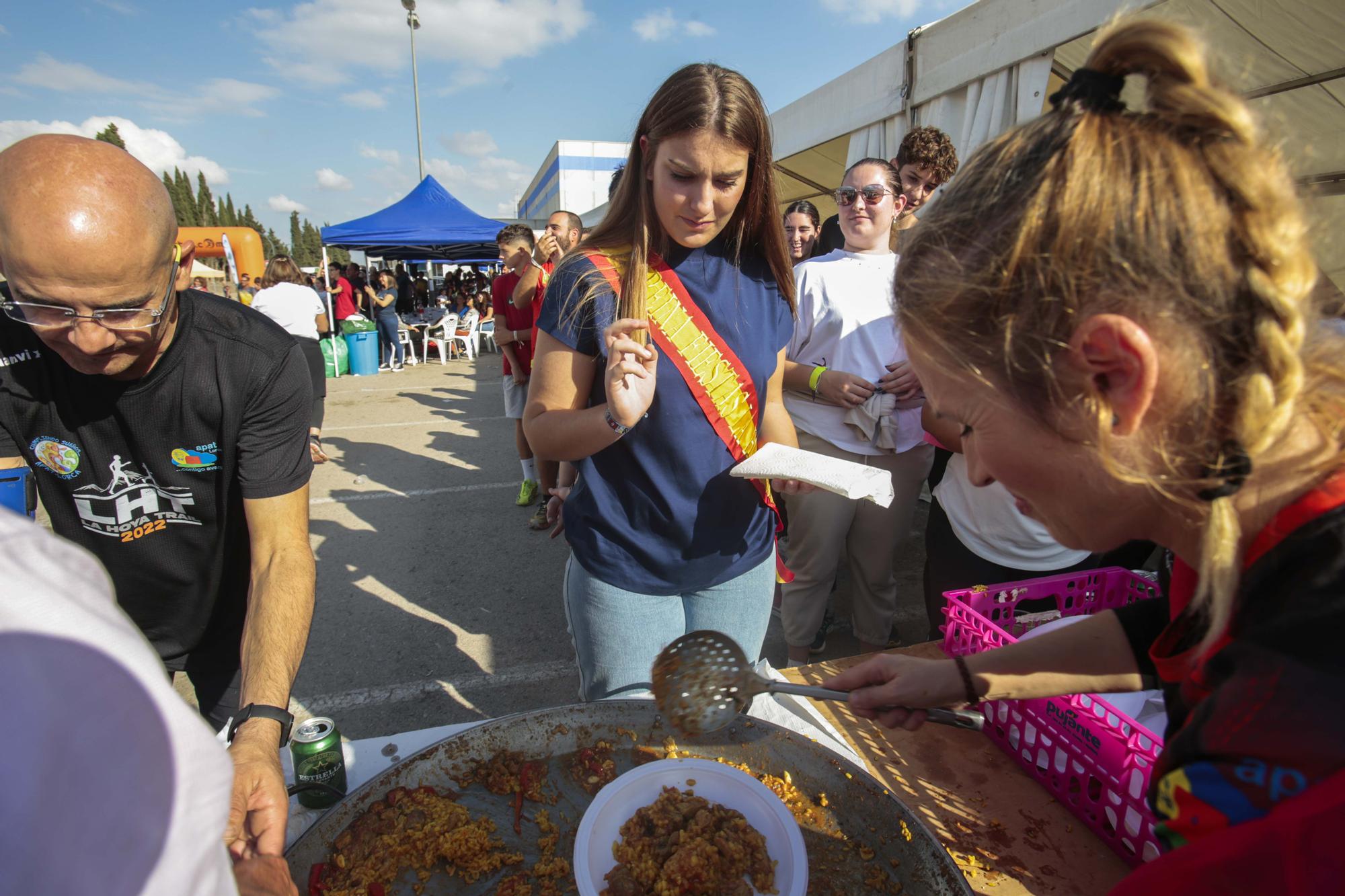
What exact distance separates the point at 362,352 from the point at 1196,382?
47.6 feet

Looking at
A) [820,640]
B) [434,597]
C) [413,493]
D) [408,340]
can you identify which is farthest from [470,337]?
[820,640]

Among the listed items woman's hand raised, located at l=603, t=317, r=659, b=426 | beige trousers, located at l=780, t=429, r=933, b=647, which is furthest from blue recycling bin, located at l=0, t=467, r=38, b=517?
beige trousers, located at l=780, t=429, r=933, b=647

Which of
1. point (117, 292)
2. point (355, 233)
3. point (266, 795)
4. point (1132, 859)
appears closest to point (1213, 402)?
point (1132, 859)

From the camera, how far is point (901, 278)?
2.76ft

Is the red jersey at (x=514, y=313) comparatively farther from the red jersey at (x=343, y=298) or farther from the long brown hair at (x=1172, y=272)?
the red jersey at (x=343, y=298)

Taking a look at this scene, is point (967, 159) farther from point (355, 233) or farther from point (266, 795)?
point (355, 233)

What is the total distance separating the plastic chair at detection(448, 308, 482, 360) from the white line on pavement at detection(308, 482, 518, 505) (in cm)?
1001

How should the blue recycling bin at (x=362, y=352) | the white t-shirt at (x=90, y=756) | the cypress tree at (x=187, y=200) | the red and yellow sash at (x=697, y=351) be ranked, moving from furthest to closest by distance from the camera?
the cypress tree at (x=187, y=200)
the blue recycling bin at (x=362, y=352)
the red and yellow sash at (x=697, y=351)
the white t-shirt at (x=90, y=756)

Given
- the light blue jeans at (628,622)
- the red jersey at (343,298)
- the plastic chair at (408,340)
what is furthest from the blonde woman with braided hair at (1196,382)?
the plastic chair at (408,340)

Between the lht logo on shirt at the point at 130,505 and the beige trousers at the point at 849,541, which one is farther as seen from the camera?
the beige trousers at the point at 849,541

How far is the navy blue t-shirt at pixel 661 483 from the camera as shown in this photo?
1.63 metres

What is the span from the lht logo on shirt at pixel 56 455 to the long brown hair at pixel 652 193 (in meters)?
1.29

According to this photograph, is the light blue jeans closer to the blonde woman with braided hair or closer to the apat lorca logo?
the apat lorca logo

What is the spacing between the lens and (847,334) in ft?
9.82
